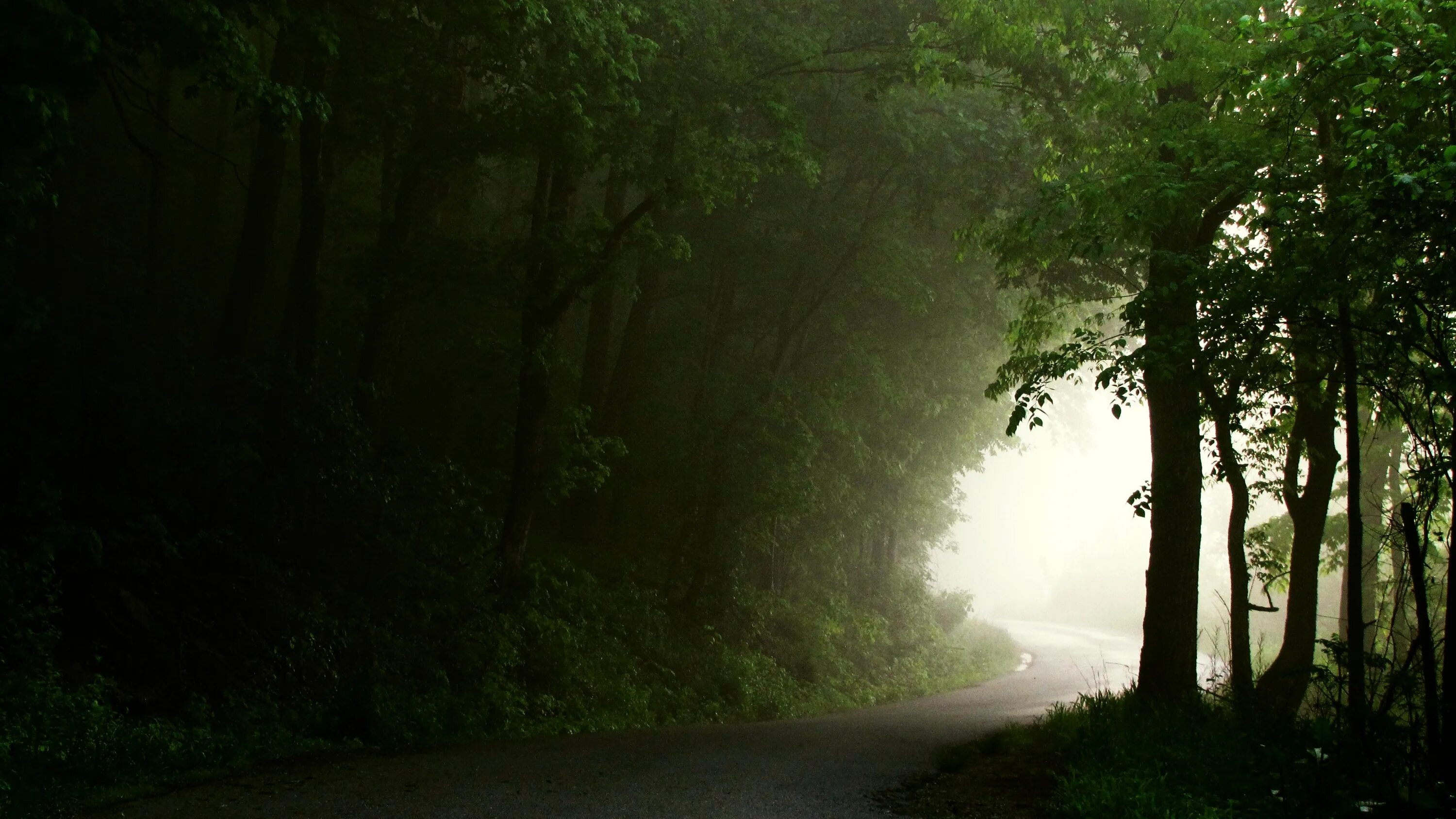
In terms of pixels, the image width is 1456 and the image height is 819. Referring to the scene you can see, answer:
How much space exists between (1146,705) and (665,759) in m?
4.83

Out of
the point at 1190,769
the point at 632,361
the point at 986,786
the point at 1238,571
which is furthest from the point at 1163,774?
the point at 632,361

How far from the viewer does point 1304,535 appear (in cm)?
1202

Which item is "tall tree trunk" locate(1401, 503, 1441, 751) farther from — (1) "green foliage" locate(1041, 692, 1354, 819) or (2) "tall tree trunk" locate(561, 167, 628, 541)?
(2) "tall tree trunk" locate(561, 167, 628, 541)

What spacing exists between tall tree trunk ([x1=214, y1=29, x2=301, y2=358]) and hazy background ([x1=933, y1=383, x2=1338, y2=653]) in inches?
518

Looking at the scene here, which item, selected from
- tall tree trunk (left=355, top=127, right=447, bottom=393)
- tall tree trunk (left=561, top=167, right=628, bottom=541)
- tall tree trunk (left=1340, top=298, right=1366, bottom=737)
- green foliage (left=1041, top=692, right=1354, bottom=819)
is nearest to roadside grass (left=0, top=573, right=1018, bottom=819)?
tall tree trunk (left=561, top=167, right=628, bottom=541)

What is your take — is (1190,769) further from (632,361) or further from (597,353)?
(597,353)

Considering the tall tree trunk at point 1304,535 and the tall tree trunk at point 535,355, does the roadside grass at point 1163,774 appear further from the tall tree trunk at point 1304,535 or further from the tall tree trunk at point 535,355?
the tall tree trunk at point 535,355

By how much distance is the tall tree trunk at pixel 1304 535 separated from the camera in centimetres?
1124

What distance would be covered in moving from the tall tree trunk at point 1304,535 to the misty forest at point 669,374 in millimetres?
62

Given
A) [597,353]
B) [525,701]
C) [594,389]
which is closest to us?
[525,701]

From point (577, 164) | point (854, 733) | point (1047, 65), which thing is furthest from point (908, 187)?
point (854, 733)

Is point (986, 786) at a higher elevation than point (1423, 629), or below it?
below

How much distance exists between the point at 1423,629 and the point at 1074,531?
5758 inches

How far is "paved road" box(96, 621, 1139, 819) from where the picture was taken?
6.30m
